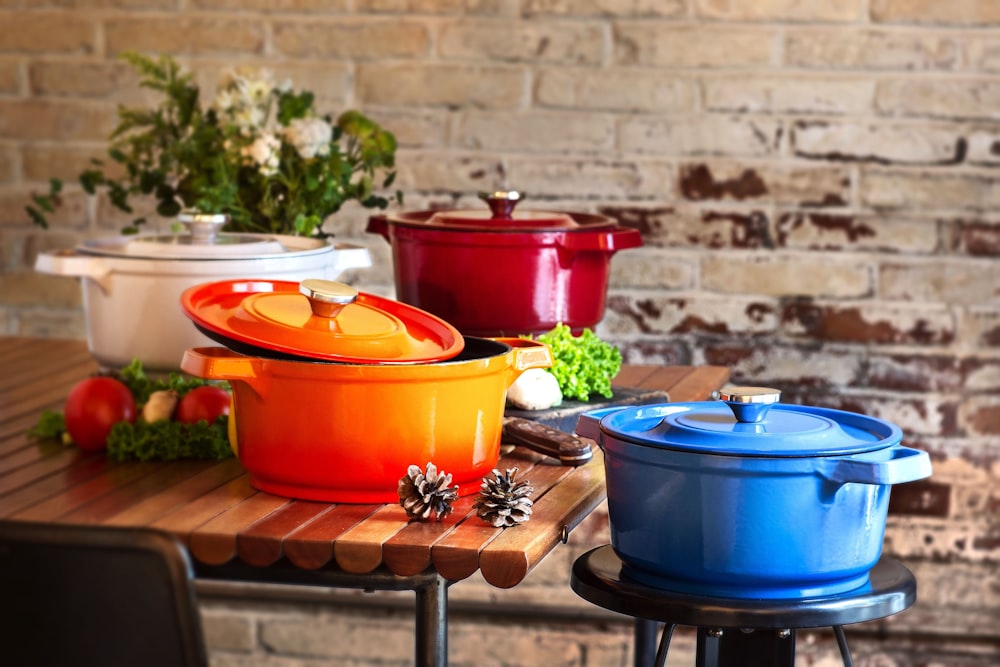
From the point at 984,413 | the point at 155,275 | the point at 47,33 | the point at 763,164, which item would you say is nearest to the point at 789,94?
the point at 763,164

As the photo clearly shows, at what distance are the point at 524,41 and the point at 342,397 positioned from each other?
48.8 inches

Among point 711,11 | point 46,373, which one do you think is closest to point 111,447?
point 46,373

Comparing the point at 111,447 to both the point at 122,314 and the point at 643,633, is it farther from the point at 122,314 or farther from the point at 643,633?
the point at 643,633

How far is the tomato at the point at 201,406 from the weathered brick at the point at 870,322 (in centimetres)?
116

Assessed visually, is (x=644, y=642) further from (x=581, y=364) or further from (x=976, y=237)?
(x=976, y=237)

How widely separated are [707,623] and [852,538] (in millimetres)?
122

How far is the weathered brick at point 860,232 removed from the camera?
2.09m

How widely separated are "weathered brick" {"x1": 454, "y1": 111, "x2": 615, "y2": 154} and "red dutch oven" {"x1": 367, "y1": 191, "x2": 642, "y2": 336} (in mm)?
623

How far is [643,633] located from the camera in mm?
1715

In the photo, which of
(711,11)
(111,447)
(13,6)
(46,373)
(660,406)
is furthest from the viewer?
(13,6)

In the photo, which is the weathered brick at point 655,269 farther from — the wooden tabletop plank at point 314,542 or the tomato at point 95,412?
the wooden tabletop plank at point 314,542

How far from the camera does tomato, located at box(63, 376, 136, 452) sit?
120cm

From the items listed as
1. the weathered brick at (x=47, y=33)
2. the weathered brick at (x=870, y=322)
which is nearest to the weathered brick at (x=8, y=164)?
the weathered brick at (x=47, y=33)

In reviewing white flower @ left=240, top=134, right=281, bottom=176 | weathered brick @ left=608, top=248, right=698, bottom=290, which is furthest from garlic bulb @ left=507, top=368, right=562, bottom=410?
weathered brick @ left=608, top=248, right=698, bottom=290
